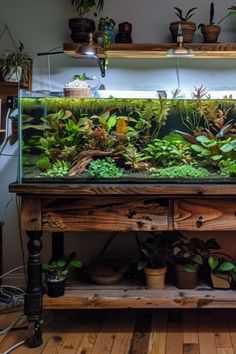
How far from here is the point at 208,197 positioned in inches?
94.7

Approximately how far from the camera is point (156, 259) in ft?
8.79

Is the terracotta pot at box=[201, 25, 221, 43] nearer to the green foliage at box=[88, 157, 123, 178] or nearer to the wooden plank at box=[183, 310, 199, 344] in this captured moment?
the green foliage at box=[88, 157, 123, 178]

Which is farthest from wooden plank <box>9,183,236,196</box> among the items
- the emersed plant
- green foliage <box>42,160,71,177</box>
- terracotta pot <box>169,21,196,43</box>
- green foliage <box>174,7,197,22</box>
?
green foliage <box>174,7,197,22</box>

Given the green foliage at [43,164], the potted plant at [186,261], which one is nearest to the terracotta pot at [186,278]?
the potted plant at [186,261]

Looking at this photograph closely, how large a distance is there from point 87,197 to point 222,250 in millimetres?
1230

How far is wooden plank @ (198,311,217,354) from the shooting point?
2.38 meters

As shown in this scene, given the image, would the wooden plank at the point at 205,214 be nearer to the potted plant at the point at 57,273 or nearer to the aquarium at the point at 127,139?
the aquarium at the point at 127,139

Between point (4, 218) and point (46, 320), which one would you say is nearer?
point (46, 320)

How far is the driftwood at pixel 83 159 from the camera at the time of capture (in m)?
2.50

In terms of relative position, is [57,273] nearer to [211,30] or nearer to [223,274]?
[223,274]

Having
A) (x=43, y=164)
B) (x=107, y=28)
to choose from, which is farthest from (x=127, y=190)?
(x=107, y=28)

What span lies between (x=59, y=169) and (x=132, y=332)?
100cm

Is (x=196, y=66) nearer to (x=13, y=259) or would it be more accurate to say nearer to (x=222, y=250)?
(x=222, y=250)

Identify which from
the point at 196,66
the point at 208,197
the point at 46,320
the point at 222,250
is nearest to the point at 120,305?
the point at 46,320
